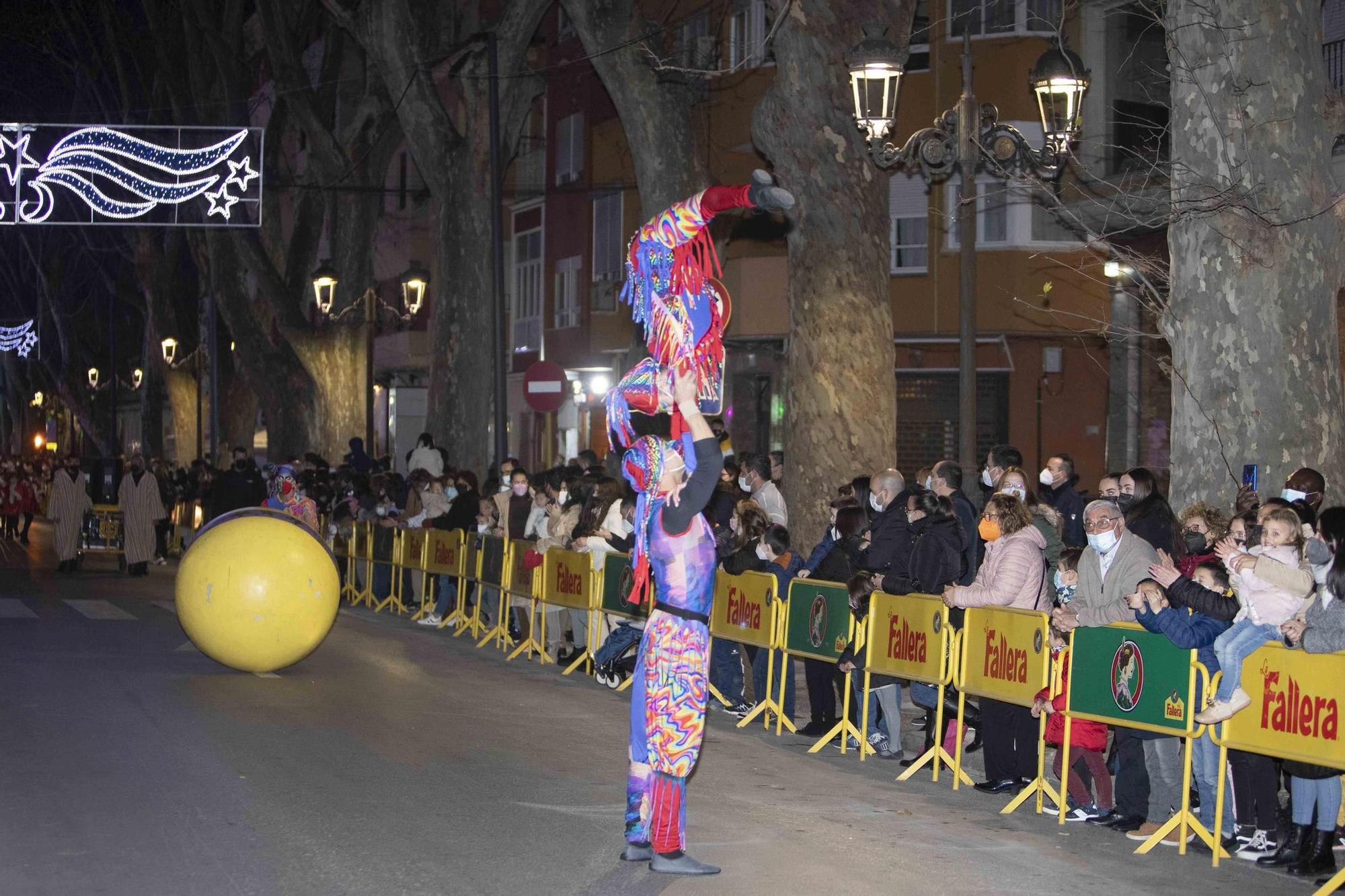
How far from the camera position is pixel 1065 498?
14.0 metres

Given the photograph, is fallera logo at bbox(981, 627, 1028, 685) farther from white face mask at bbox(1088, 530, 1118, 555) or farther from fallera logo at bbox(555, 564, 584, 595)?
fallera logo at bbox(555, 564, 584, 595)

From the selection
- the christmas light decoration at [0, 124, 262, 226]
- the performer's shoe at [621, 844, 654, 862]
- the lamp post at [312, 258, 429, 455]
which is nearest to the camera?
the performer's shoe at [621, 844, 654, 862]

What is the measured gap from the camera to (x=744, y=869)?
815 cm

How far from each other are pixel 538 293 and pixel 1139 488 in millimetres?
33201

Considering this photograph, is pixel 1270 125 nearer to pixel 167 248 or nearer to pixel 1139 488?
pixel 1139 488

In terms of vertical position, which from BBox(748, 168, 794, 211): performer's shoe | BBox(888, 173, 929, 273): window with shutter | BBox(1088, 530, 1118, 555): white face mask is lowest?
BBox(1088, 530, 1118, 555): white face mask

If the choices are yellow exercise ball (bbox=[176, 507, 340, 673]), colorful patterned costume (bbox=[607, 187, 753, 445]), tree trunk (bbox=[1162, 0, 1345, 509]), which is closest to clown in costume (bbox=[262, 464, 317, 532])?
yellow exercise ball (bbox=[176, 507, 340, 673])

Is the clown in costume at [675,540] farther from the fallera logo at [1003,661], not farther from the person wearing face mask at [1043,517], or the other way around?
the person wearing face mask at [1043,517]

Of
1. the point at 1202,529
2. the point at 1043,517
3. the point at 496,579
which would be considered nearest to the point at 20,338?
the point at 496,579

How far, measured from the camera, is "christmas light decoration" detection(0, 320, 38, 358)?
5988 centimetres

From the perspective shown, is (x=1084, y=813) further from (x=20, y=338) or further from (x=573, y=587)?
(x=20, y=338)

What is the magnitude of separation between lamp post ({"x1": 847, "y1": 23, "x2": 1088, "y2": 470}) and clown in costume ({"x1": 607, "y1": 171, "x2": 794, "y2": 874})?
7.16 m

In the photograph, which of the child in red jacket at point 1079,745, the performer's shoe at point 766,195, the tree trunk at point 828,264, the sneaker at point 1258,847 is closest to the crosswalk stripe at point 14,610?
the tree trunk at point 828,264

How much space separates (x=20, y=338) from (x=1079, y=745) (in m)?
56.0
